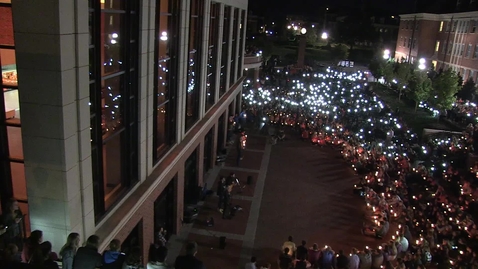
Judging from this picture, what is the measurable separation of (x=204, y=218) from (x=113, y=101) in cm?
830

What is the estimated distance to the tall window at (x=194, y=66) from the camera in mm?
16347

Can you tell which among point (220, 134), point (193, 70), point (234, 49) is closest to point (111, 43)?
point (193, 70)

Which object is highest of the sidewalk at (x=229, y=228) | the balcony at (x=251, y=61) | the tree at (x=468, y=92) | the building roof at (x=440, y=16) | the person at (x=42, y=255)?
the building roof at (x=440, y=16)

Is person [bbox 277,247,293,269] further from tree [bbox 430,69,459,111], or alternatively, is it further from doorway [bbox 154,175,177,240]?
tree [bbox 430,69,459,111]

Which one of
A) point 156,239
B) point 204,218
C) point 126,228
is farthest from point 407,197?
point 126,228

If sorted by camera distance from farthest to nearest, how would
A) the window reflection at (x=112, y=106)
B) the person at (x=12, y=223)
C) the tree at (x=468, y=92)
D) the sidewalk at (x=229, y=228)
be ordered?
the tree at (x=468, y=92) < the sidewalk at (x=229, y=228) < the window reflection at (x=112, y=106) < the person at (x=12, y=223)

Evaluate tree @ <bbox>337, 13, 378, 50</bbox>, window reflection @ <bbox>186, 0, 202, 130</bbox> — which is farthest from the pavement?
tree @ <bbox>337, 13, 378, 50</bbox>

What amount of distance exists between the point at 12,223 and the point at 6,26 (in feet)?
11.3

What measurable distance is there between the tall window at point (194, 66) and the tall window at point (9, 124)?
8.23m

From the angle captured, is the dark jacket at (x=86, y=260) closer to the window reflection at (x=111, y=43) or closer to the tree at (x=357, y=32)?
the window reflection at (x=111, y=43)

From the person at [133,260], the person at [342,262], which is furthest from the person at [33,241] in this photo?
the person at [342,262]

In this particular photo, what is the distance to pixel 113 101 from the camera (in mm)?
9523

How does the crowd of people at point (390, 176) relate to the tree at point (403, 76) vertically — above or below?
below

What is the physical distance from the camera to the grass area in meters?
32.1
